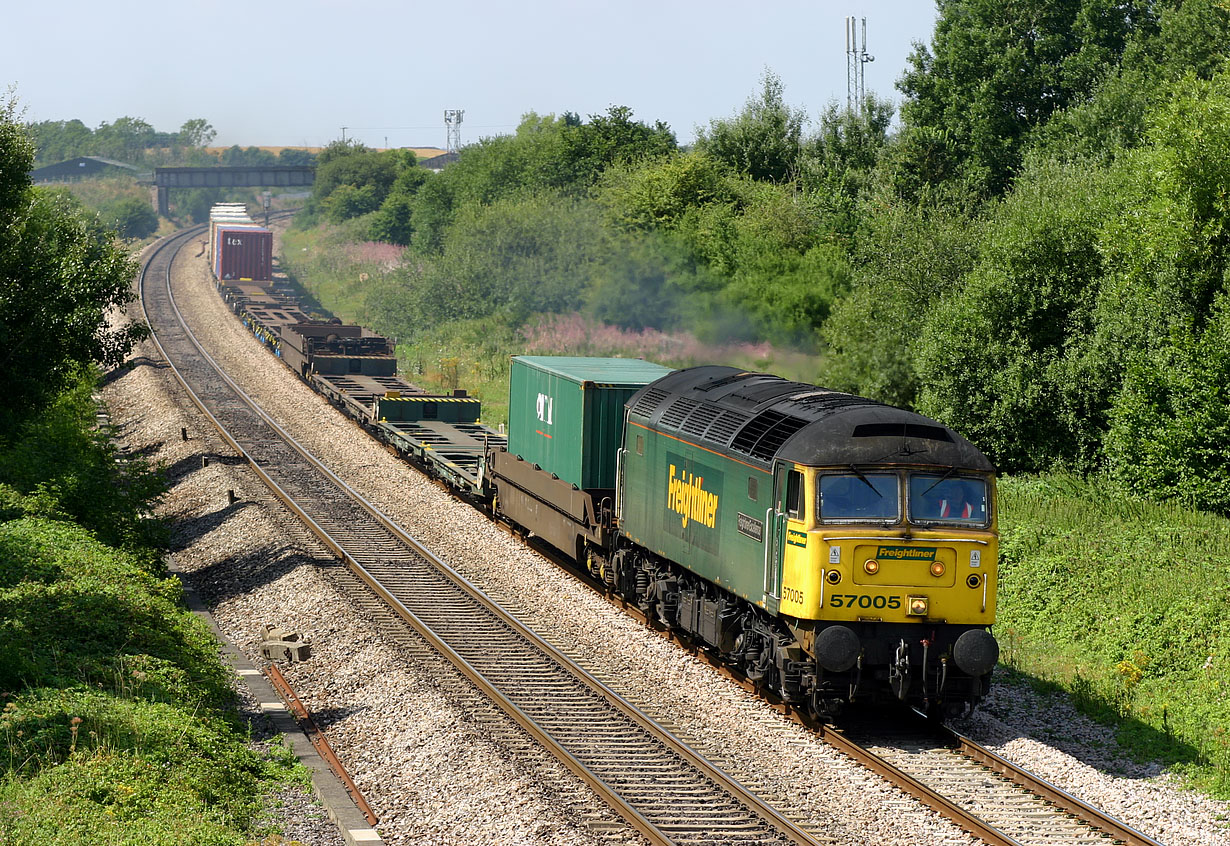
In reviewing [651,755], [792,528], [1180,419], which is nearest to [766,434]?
[792,528]

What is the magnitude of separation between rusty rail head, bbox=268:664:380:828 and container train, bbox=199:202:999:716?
5.39 m

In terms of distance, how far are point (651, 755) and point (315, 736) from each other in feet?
13.6

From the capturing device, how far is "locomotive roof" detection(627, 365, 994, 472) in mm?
14977

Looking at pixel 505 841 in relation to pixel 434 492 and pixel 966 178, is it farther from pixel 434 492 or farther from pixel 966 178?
pixel 966 178

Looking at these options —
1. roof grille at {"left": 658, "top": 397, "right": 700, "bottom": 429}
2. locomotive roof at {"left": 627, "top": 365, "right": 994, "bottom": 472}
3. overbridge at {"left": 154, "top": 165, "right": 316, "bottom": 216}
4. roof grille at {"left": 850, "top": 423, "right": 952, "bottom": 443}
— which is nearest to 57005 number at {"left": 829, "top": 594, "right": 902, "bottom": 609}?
locomotive roof at {"left": 627, "top": 365, "right": 994, "bottom": 472}

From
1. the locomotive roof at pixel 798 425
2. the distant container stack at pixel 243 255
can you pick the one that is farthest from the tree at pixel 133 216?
the locomotive roof at pixel 798 425

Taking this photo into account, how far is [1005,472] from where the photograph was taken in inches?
1204

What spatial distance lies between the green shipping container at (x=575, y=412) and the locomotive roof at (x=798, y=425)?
1.85m

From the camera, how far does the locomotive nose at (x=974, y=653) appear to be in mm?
14609

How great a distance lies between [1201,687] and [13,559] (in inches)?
689

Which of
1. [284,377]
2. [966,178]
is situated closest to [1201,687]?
[966,178]

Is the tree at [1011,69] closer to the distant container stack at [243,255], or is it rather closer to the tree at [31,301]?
the tree at [31,301]

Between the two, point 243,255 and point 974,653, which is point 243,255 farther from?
point 974,653

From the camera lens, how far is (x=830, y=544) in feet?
48.0
